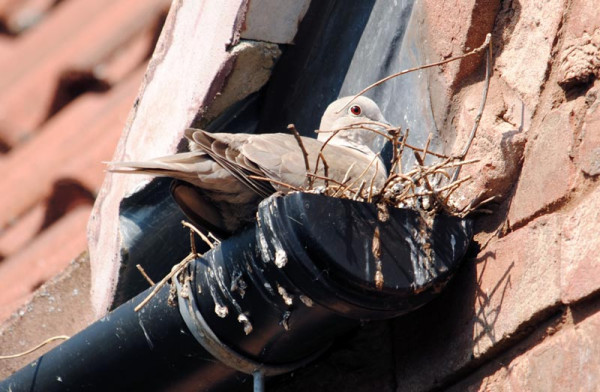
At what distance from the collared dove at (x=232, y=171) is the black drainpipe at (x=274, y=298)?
34 cm

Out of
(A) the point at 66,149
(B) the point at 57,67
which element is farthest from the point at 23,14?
(A) the point at 66,149

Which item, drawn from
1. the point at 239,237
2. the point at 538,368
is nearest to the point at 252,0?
the point at 239,237

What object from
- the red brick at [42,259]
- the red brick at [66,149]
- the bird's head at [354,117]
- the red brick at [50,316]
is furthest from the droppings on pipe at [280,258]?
the red brick at [66,149]

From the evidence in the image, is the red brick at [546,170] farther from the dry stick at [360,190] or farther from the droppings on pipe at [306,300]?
the droppings on pipe at [306,300]

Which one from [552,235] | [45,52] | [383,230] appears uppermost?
[45,52]

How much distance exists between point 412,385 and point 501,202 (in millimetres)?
541

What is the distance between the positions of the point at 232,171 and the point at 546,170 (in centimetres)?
92

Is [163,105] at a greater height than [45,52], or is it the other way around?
[45,52]

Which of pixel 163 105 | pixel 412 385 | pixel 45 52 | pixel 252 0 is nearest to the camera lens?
pixel 412 385

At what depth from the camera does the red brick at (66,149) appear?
4.78 metres

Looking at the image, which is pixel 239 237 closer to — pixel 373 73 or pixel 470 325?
pixel 470 325

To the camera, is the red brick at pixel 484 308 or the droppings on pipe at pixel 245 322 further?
the droppings on pipe at pixel 245 322

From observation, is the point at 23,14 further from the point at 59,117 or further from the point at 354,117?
the point at 354,117

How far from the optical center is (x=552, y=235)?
285 cm
